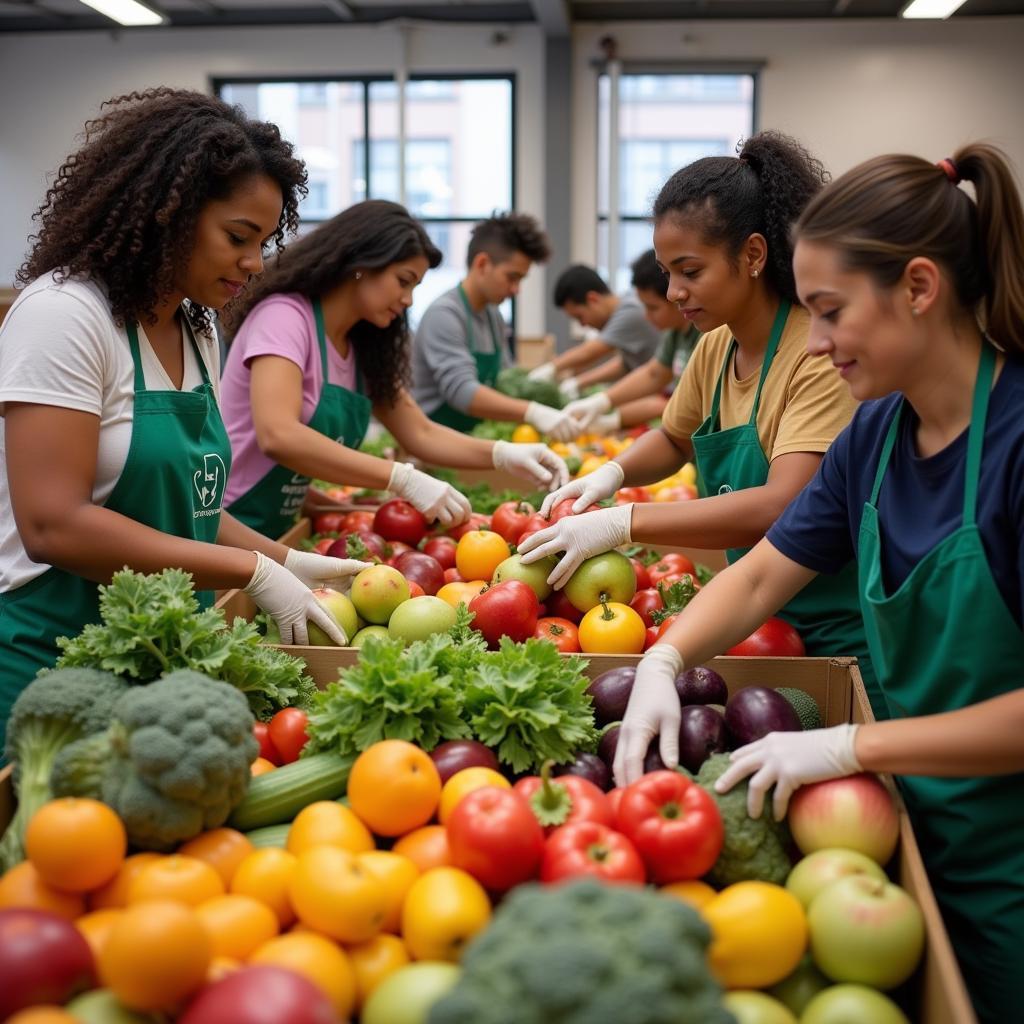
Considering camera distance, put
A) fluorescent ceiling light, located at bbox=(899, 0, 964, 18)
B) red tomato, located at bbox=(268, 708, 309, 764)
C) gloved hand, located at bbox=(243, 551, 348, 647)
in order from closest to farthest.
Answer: red tomato, located at bbox=(268, 708, 309, 764) → gloved hand, located at bbox=(243, 551, 348, 647) → fluorescent ceiling light, located at bbox=(899, 0, 964, 18)

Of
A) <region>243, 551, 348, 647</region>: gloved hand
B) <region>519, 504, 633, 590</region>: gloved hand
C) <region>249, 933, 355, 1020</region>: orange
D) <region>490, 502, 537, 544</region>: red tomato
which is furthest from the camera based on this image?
<region>490, 502, 537, 544</region>: red tomato

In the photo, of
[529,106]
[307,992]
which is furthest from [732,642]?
[529,106]

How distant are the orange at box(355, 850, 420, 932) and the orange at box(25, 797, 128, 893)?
319mm

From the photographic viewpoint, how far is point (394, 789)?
1.50 metres

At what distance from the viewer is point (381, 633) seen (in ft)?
7.64

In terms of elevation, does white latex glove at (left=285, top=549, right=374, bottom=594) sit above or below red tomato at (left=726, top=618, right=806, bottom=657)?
above

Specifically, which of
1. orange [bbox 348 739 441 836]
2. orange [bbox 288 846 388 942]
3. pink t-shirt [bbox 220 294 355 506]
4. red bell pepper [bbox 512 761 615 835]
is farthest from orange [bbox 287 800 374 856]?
pink t-shirt [bbox 220 294 355 506]

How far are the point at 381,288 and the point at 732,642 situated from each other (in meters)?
1.93

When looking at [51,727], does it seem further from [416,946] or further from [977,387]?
[977,387]

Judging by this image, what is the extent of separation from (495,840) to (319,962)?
0.86 ft

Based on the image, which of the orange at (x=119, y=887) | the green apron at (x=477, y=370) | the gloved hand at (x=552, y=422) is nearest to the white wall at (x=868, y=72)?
the green apron at (x=477, y=370)

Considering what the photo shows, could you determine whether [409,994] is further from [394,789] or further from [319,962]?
[394,789]

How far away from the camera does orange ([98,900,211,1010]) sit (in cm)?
109

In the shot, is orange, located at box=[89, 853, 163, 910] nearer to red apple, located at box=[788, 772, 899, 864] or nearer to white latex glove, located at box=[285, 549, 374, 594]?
red apple, located at box=[788, 772, 899, 864]
